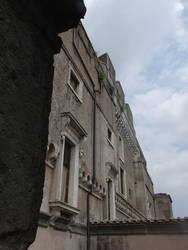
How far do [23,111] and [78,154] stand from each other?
6.10m

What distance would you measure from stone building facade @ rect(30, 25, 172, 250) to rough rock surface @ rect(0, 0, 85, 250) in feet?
13.2

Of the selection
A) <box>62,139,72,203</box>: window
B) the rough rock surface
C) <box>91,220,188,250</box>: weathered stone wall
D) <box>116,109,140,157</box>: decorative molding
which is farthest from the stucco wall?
<box>116,109,140,157</box>: decorative molding

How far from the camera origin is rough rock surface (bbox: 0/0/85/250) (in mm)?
940

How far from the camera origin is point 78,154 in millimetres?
7133

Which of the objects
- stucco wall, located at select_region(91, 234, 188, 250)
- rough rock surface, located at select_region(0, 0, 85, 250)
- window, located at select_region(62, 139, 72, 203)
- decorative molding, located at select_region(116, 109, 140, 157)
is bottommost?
stucco wall, located at select_region(91, 234, 188, 250)

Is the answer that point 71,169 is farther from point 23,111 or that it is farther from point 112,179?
point 23,111

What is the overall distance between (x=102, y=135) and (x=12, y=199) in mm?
9494

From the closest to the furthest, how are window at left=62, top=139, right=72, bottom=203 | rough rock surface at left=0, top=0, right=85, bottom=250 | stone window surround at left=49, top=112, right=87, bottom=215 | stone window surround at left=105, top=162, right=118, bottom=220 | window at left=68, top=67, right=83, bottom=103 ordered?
1. rough rock surface at left=0, top=0, right=85, bottom=250
2. stone window surround at left=49, top=112, right=87, bottom=215
3. window at left=62, top=139, right=72, bottom=203
4. window at left=68, top=67, right=83, bottom=103
5. stone window surround at left=105, top=162, right=118, bottom=220

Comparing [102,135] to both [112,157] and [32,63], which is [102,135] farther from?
[32,63]

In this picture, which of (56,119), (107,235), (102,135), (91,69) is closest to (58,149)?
(56,119)

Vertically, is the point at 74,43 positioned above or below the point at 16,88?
above

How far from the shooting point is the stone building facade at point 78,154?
18.0 ft

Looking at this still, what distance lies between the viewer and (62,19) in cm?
150

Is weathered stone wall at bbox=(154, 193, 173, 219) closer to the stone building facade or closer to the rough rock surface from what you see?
the stone building facade
